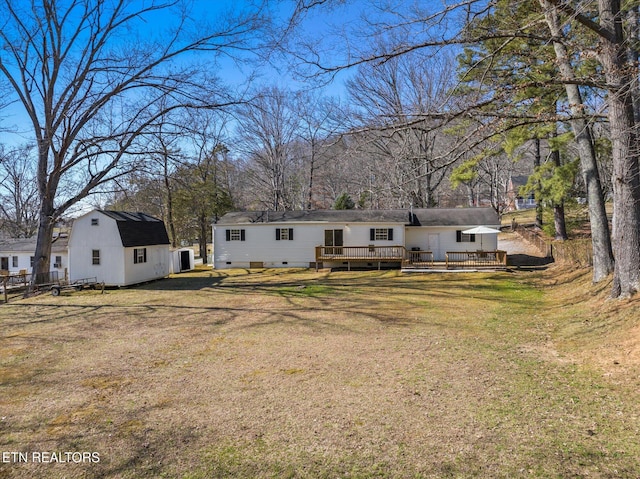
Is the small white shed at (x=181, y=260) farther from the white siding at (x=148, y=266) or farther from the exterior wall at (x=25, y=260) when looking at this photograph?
the exterior wall at (x=25, y=260)

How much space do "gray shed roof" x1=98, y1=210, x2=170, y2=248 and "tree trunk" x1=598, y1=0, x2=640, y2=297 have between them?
758 inches

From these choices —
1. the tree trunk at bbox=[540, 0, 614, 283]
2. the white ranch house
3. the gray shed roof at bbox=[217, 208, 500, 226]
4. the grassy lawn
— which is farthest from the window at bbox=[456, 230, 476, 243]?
the grassy lawn

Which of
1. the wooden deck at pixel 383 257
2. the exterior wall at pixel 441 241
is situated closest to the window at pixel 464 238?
the exterior wall at pixel 441 241

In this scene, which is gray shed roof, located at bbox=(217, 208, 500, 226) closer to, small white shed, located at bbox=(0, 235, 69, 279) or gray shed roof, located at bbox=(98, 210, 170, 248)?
gray shed roof, located at bbox=(98, 210, 170, 248)

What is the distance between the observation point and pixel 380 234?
24.4 meters

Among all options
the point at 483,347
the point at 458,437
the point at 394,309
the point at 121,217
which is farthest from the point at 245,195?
the point at 458,437

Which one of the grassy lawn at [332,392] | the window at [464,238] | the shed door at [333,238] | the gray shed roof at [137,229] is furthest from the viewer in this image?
the shed door at [333,238]

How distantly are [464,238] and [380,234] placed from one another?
519 centimetres

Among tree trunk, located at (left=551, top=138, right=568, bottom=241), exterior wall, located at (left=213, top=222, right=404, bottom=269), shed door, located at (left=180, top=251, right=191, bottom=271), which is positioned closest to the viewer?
exterior wall, located at (left=213, top=222, right=404, bottom=269)

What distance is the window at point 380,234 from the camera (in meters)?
24.3

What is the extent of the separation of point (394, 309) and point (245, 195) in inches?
1508

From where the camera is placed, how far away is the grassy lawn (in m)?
4.19

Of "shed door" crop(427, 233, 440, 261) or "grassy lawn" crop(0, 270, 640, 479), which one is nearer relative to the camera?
"grassy lawn" crop(0, 270, 640, 479)

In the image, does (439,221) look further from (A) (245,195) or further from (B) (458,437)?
(A) (245,195)
